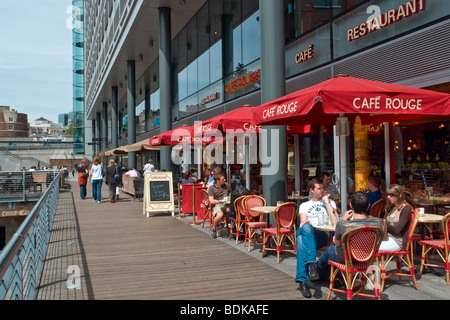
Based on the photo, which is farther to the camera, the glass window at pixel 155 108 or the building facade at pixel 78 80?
the building facade at pixel 78 80

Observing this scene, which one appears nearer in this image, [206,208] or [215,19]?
[206,208]

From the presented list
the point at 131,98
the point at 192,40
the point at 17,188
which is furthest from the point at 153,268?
the point at 131,98

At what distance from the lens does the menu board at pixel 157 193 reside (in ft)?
41.4

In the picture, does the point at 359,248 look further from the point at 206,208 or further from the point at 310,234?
the point at 206,208

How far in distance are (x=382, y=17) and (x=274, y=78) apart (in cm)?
235

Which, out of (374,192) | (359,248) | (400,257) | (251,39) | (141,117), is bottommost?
(400,257)

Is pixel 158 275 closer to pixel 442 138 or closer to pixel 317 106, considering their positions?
pixel 317 106

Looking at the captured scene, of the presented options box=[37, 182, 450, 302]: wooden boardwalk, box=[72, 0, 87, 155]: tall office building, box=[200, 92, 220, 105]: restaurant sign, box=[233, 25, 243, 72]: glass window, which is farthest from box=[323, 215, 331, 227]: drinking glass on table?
box=[72, 0, 87, 155]: tall office building

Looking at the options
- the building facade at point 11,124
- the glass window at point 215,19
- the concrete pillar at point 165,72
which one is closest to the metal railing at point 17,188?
the concrete pillar at point 165,72

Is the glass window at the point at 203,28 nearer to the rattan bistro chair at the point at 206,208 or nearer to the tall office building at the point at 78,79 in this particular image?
the rattan bistro chair at the point at 206,208

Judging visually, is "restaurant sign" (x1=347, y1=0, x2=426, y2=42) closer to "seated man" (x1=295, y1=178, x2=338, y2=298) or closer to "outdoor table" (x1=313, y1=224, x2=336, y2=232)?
"seated man" (x1=295, y1=178, x2=338, y2=298)

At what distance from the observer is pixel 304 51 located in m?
10.6

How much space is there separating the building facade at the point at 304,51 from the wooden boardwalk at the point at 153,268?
12.2 feet

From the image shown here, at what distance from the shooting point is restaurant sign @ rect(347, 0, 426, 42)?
7258 mm
